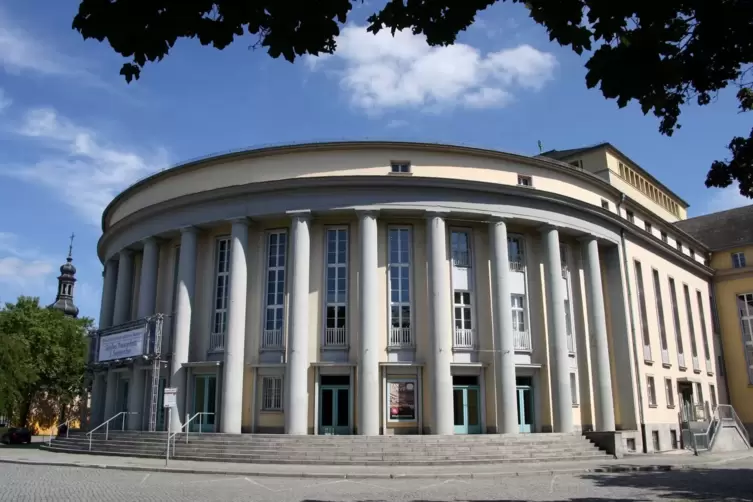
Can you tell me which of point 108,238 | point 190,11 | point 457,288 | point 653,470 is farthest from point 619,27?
point 108,238

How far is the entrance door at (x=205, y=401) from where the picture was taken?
2575cm

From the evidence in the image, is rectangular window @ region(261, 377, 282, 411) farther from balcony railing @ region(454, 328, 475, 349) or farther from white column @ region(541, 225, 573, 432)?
white column @ region(541, 225, 573, 432)

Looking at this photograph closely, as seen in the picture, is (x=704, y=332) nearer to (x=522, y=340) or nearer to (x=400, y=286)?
(x=522, y=340)

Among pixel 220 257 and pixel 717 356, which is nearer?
pixel 220 257

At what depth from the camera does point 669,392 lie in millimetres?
32719

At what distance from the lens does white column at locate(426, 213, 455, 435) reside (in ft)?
75.9

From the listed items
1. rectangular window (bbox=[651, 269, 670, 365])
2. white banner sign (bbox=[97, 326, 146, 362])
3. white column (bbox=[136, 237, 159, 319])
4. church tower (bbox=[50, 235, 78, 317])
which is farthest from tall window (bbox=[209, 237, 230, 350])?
church tower (bbox=[50, 235, 78, 317])

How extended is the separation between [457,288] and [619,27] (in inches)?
841

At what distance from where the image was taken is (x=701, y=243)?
41031mm

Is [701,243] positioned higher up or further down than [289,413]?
higher up

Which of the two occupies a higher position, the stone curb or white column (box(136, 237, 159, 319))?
white column (box(136, 237, 159, 319))

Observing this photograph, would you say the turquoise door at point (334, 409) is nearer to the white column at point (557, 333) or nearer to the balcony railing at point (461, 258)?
the balcony railing at point (461, 258)

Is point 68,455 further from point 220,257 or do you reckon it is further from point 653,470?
point 653,470

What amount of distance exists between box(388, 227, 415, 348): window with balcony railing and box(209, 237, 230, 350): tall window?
689cm
